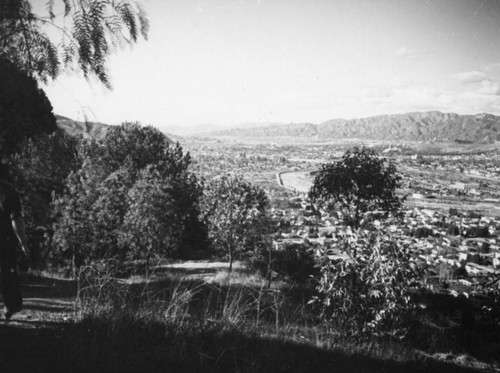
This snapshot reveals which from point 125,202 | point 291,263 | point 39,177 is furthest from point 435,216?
point 39,177

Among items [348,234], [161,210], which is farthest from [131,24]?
[161,210]

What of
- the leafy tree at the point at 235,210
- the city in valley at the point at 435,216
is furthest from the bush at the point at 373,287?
the leafy tree at the point at 235,210

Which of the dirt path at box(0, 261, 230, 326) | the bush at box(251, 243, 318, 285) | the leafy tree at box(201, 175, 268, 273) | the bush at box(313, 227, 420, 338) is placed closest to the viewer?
the dirt path at box(0, 261, 230, 326)

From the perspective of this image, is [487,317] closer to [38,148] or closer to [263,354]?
[263,354]

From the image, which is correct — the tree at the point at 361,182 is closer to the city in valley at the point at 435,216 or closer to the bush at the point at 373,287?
the city in valley at the point at 435,216

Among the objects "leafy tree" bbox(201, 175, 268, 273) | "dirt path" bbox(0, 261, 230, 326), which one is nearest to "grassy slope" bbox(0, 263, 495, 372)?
"dirt path" bbox(0, 261, 230, 326)

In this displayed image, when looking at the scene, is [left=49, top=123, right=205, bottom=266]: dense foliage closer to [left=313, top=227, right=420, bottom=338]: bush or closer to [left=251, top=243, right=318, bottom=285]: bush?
[left=251, top=243, right=318, bottom=285]: bush
